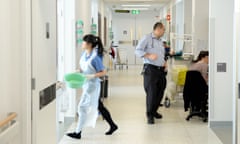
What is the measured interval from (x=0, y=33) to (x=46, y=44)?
3.34 feet

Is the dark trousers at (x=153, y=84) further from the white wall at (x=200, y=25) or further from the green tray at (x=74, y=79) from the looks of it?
the white wall at (x=200, y=25)

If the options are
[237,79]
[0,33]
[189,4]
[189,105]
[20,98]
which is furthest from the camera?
[189,4]

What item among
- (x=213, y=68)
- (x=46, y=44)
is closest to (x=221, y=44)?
(x=213, y=68)

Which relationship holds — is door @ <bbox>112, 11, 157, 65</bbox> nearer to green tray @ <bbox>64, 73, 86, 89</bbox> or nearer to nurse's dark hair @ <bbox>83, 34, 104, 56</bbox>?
nurse's dark hair @ <bbox>83, 34, 104, 56</bbox>

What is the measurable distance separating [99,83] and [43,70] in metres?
2.40

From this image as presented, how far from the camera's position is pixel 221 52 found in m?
7.16

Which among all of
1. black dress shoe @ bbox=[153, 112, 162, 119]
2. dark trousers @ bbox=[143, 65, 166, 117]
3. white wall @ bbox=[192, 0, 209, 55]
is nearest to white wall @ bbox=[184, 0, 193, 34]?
white wall @ bbox=[192, 0, 209, 55]

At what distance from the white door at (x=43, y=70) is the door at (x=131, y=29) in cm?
1927

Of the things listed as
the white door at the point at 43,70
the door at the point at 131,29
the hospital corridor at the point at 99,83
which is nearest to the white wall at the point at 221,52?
the hospital corridor at the point at 99,83

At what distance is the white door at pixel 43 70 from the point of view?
364 centimetres

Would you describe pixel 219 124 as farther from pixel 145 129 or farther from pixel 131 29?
pixel 131 29

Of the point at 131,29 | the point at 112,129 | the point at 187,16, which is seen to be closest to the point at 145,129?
the point at 112,129

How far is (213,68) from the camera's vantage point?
7250 mm

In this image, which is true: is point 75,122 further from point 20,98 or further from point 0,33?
point 0,33
